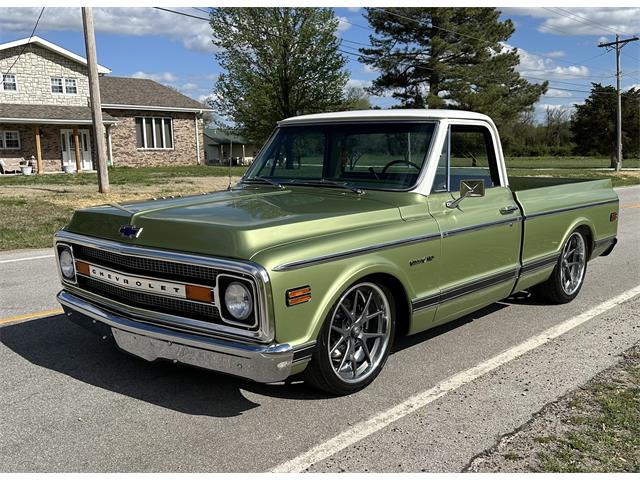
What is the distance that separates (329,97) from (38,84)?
15.4 metres

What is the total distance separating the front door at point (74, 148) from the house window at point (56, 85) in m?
2.48

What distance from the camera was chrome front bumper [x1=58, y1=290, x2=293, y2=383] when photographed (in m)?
3.33

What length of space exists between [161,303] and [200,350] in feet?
1.43

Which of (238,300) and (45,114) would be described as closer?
(238,300)

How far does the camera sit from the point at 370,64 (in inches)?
1491

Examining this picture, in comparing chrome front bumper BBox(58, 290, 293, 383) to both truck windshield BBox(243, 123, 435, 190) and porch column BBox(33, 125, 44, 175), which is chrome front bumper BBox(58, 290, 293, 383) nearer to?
truck windshield BBox(243, 123, 435, 190)

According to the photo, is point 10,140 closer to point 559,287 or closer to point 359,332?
point 559,287

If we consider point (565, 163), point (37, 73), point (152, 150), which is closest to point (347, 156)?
point (37, 73)

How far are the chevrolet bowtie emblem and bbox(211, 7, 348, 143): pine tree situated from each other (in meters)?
29.2

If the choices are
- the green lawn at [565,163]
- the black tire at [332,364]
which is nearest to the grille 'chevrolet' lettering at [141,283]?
the black tire at [332,364]

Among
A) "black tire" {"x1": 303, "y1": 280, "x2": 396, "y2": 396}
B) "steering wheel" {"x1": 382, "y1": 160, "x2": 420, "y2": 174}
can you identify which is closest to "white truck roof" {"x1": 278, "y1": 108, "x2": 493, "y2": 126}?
"steering wheel" {"x1": 382, "y1": 160, "x2": 420, "y2": 174}

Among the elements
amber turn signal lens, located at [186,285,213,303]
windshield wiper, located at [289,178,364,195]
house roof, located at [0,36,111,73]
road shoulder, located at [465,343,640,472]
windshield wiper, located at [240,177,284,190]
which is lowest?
road shoulder, located at [465,343,640,472]

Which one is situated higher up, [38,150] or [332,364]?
[38,150]

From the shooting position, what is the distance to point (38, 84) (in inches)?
1294
